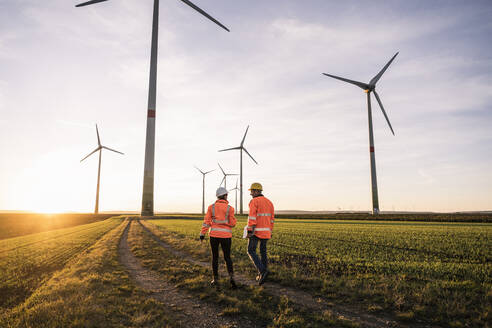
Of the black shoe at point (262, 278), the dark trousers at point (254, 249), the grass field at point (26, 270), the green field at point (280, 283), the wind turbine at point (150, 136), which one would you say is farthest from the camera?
the wind turbine at point (150, 136)

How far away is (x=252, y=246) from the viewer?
1024 centimetres

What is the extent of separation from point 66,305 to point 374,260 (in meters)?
12.8

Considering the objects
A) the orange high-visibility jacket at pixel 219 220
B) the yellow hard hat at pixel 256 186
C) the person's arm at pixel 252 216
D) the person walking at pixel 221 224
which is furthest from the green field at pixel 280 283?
the yellow hard hat at pixel 256 186

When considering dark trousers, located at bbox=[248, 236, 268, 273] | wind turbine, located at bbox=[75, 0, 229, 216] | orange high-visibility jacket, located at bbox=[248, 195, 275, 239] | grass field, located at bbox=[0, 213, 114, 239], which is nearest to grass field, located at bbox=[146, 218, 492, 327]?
dark trousers, located at bbox=[248, 236, 268, 273]

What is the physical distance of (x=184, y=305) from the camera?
8469mm

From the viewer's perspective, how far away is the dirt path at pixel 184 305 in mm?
7109

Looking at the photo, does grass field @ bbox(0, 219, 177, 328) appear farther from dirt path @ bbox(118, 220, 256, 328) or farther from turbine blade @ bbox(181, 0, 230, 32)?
turbine blade @ bbox(181, 0, 230, 32)

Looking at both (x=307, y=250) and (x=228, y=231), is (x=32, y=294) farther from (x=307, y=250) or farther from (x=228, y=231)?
(x=307, y=250)

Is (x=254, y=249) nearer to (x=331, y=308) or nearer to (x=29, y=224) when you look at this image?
(x=331, y=308)

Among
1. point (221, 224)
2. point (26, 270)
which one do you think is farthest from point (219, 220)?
point (26, 270)

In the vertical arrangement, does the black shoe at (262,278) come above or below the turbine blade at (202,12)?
below

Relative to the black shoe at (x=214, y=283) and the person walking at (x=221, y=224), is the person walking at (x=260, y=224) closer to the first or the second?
the person walking at (x=221, y=224)

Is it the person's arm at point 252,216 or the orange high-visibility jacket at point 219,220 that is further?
the person's arm at point 252,216

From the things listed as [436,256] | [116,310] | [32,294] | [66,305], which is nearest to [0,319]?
[66,305]
